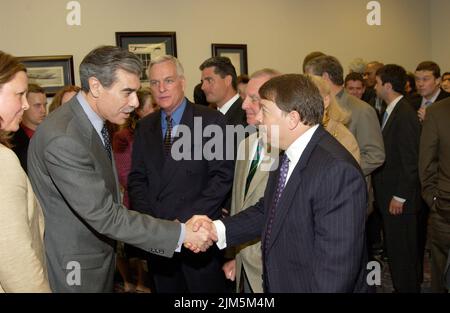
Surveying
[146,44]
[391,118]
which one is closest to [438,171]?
[391,118]

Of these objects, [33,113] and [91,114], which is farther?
[33,113]

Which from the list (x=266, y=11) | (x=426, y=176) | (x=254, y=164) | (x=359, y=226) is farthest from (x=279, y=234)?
(x=266, y=11)

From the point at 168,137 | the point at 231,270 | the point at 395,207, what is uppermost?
the point at 168,137

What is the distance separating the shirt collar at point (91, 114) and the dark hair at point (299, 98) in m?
0.89

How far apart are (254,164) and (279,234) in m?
0.77

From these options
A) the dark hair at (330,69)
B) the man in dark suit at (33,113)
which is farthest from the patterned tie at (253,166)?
the man in dark suit at (33,113)

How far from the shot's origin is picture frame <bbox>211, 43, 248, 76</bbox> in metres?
A: 6.70

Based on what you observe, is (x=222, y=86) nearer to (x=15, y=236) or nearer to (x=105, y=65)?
(x=105, y=65)

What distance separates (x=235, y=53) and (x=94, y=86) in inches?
185

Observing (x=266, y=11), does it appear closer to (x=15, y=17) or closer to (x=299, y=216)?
(x=15, y=17)

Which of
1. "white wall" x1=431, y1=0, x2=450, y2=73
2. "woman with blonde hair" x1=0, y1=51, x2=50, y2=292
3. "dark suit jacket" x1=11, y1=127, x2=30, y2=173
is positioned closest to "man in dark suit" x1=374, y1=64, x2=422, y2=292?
"dark suit jacket" x1=11, y1=127, x2=30, y2=173

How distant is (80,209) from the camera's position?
223 cm

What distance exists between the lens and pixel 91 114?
7.82 ft

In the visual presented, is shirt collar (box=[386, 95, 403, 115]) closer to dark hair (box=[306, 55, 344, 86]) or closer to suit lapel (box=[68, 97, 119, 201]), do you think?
dark hair (box=[306, 55, 344, 86])
